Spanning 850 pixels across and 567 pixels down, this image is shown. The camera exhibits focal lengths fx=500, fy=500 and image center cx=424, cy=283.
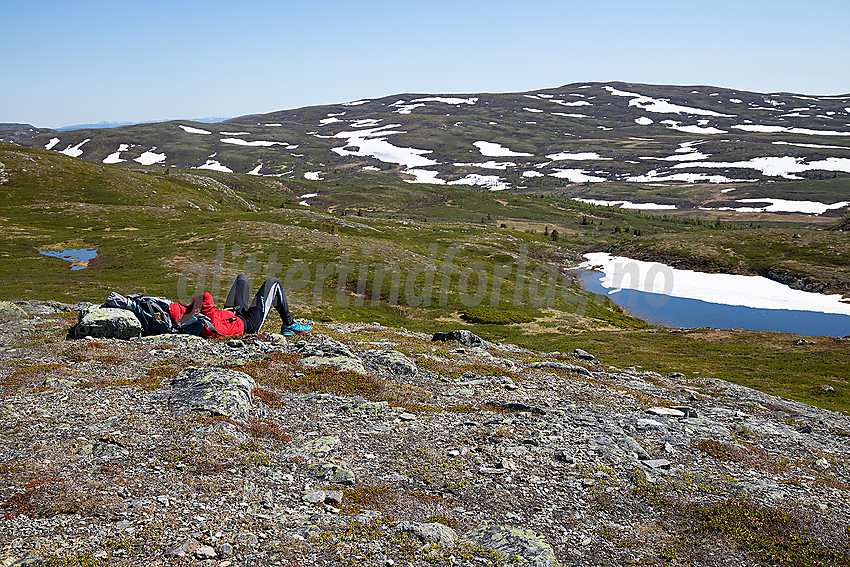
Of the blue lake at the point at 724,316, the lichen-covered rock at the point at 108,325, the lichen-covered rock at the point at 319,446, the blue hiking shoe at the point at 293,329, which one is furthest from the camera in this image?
the blue lake at the point at 724,316

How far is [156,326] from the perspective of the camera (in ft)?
77.0

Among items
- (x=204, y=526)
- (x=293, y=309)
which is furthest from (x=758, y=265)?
(x=204, y=526)

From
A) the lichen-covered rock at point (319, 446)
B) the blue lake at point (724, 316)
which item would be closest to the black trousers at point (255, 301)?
the lichen-covered rock at point (319, 446)

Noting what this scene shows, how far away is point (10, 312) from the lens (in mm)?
27609

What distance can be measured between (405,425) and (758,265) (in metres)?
125

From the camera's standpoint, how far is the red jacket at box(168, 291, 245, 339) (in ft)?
77.4

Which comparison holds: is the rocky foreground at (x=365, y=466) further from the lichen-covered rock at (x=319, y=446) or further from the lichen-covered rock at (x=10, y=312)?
the lichen-covered rock at (x=10, y=312)

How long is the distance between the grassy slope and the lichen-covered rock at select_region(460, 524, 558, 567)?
30.3 m

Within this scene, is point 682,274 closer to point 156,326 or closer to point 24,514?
point 156,326

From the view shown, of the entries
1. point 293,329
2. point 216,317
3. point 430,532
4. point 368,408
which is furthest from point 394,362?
point 430,532

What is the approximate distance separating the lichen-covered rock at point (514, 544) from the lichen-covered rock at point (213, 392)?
8292 mm

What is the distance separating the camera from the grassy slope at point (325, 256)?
47250 millimetres

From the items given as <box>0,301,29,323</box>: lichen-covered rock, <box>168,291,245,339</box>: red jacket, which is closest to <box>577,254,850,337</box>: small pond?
<box>168,291,245,339</box>: red jacket

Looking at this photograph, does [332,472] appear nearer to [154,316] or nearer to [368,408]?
[368,408]
